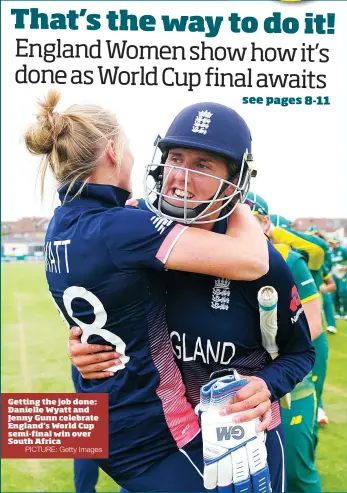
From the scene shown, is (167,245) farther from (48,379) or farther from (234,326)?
(48,379)

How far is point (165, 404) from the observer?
1.54m

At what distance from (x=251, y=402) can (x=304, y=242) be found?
150cm

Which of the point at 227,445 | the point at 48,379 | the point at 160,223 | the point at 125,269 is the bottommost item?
the point at 48,379

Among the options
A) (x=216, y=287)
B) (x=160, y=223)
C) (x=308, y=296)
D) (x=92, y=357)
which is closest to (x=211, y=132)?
(x=160, y=223)

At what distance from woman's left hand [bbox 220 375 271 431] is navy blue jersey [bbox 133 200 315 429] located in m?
0.04

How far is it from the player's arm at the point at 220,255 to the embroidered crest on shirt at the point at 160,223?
49 millimetres

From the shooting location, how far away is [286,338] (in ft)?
5.40

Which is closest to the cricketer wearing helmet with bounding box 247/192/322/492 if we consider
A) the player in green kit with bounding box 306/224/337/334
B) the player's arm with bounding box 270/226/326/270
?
the player's arm with bounding box 270/226/326/270

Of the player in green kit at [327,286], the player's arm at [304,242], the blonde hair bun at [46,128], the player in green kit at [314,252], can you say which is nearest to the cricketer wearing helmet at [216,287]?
the blonde hair bun at [46,128]

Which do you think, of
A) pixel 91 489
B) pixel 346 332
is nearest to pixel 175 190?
pixel 91 489

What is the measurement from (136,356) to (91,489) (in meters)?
1.44

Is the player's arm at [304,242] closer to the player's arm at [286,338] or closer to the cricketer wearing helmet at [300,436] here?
the cricketer wearing helmet at [300,436]

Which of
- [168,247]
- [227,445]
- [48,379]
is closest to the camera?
[168,247]

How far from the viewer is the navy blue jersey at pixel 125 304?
142 centimetres
